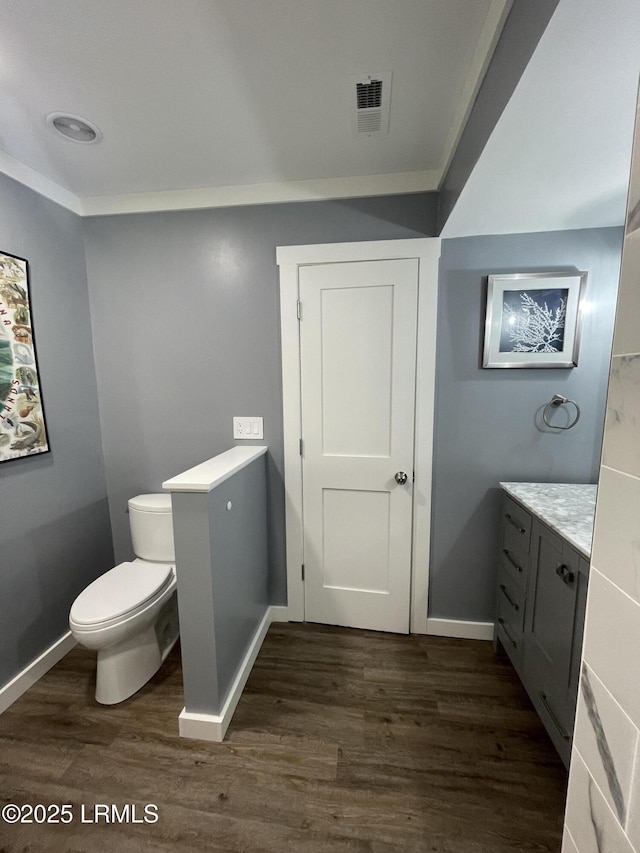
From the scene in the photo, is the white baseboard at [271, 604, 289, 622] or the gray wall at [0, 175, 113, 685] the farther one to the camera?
the white baseboard at [271, 604, 289, 622]

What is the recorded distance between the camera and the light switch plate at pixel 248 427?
196cm

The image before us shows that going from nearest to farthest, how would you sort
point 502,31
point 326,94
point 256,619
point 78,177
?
point 502,31, point 326,94, point 78,177, point 256,619

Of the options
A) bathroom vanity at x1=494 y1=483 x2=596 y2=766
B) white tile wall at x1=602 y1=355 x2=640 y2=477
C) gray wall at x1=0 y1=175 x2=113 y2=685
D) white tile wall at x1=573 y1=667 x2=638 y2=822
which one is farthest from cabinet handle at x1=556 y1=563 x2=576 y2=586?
gray wall at x1=0 y1=175 x2=113 y2=685

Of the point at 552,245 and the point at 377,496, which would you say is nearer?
the point at 552,245

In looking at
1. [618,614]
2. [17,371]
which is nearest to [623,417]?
[618,614]

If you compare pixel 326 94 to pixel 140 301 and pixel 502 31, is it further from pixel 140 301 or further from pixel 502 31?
pixel 140 301

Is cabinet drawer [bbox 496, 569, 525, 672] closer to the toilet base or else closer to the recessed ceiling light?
the toilet base

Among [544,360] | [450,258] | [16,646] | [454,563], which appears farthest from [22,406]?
[544,360]

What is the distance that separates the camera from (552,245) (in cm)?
166

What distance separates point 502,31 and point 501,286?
0.96 m

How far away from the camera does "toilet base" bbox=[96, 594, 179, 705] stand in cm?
154

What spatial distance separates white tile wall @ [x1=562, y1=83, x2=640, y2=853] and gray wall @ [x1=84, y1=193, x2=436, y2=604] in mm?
1530

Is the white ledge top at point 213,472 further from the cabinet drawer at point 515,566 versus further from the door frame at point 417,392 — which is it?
the cabinet drawer at point 515,566

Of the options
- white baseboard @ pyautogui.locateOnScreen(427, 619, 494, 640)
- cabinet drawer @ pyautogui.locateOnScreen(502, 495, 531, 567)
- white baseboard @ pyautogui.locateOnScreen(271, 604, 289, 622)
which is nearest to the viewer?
cabinet drawer @ pyautogui.locateOnScreen(502, 495, 531, 567)
